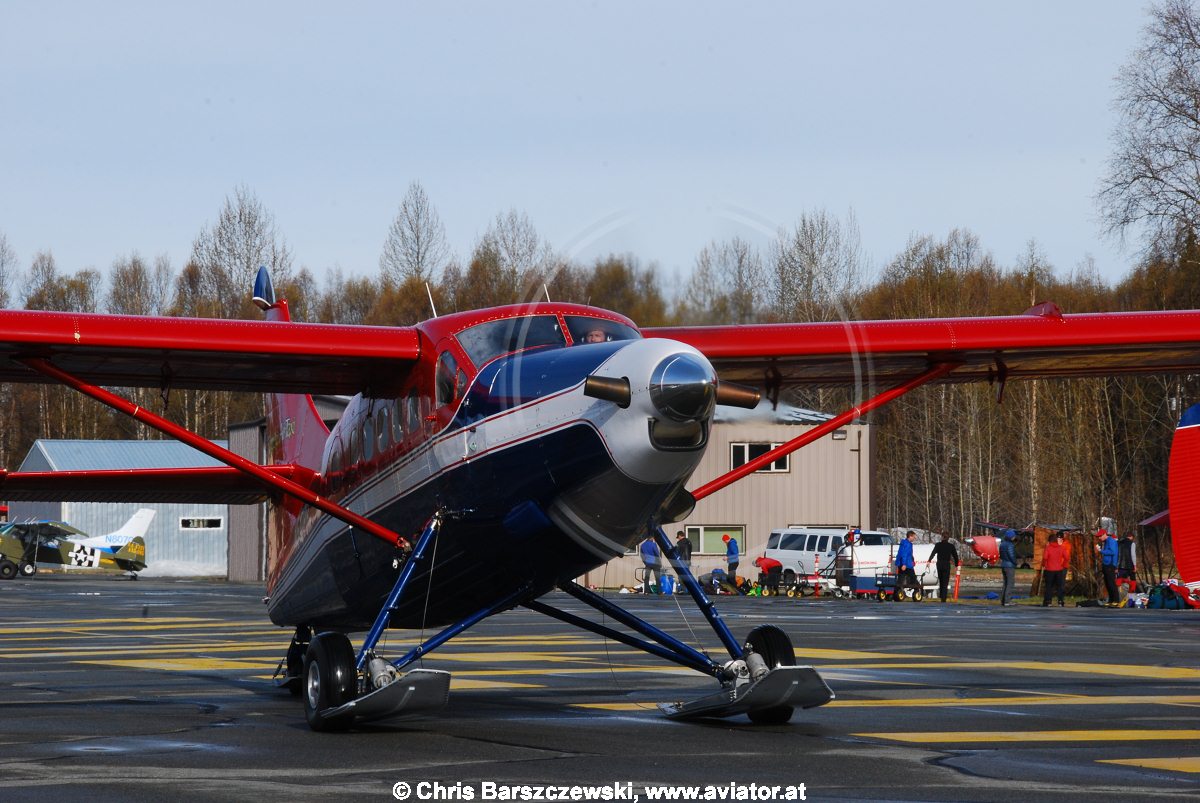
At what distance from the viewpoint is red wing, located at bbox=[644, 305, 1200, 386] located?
489 inches

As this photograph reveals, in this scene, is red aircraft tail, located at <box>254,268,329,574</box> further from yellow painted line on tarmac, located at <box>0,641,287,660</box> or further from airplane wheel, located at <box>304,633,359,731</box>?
yellow painted line on tarmac, located at <box>0,641,287,660</box>

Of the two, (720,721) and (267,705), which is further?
(267,705)

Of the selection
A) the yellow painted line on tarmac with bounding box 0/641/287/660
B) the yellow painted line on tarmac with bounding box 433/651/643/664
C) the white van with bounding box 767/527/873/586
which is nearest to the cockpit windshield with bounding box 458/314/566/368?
the yellow painted line on tarmac with bounding box 433/651/643/664

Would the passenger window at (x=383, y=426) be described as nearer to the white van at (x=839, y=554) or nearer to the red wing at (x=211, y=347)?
the red wing at (x=211, y=347)

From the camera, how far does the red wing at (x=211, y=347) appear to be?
11297 mm

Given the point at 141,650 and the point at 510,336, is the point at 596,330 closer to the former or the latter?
the point at 510,336

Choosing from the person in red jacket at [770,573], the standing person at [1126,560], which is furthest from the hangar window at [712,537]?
the standing person at [1126,560]

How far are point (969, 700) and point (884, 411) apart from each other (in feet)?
203

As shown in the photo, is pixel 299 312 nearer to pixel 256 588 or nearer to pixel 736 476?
pixel 256 588

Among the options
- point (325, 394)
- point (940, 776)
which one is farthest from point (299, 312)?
point (940, 776)

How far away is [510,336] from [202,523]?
57.5 metres

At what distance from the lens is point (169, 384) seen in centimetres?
1292

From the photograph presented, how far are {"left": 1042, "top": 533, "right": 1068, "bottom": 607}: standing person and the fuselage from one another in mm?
24865

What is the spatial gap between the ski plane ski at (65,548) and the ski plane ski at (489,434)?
44.7 metres
